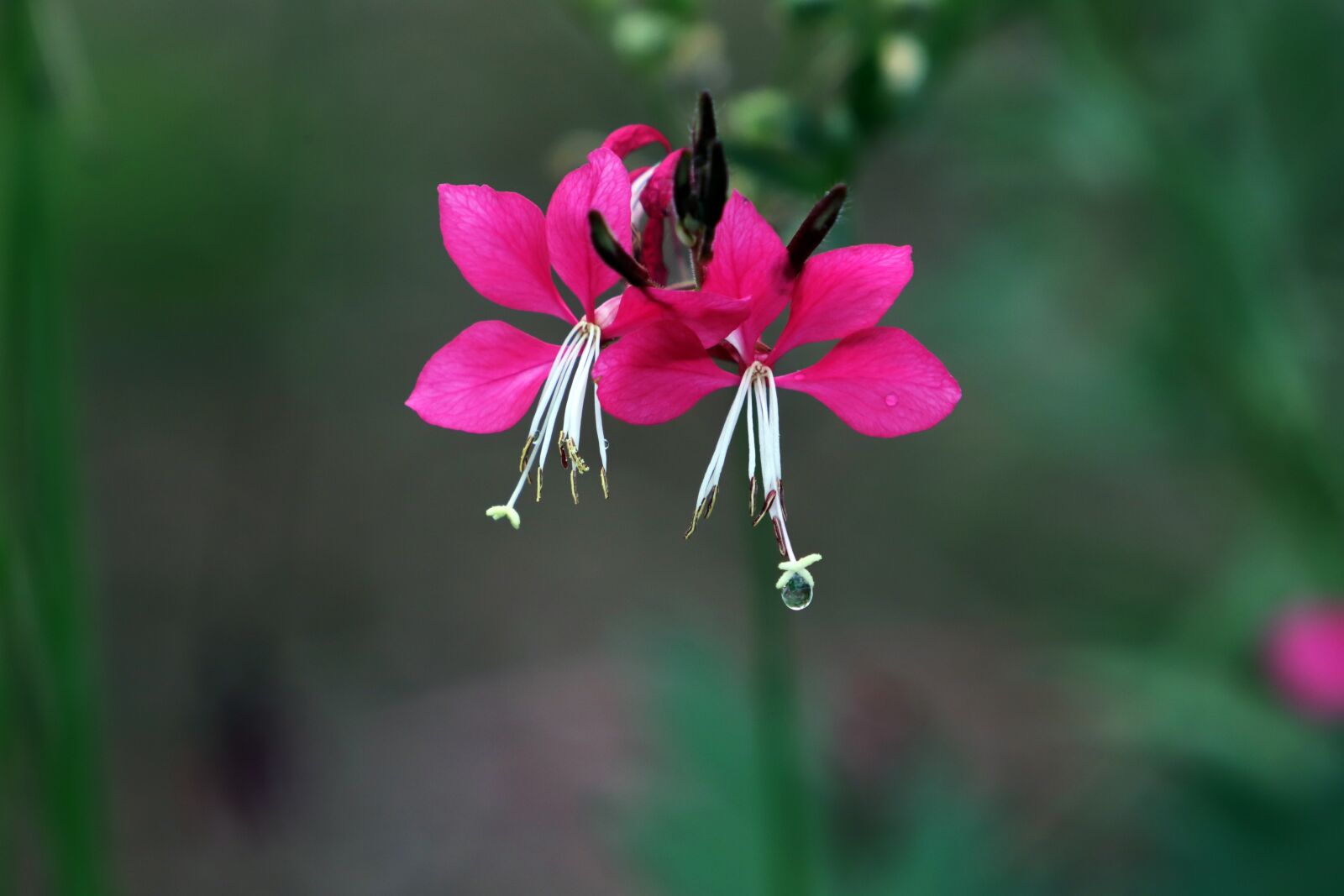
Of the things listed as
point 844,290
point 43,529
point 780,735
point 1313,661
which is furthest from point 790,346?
point 1313,661

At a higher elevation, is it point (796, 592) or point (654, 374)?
point (654, 374)

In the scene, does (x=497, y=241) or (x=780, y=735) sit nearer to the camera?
(x=497, y=241)

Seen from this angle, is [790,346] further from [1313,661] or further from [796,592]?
[1313,661]

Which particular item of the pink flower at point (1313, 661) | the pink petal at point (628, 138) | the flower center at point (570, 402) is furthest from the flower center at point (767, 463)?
the pink flower at point (1313, 661)

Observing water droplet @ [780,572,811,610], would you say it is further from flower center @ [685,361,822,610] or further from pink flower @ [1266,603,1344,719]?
pink flower @ [1266,603,1344,719]

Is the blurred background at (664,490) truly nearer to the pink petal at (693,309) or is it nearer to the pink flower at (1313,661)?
the pink flower at (1313,661)

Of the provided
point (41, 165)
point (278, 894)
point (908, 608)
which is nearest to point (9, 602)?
point (41, 165)

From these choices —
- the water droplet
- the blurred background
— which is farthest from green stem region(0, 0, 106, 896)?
the water droplet
